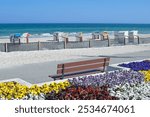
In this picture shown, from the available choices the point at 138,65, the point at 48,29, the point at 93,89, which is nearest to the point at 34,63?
the point at 138,65

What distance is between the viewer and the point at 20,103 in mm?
5496

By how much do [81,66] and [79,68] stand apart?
3.8 inches

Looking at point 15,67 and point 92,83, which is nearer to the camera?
point 92,83

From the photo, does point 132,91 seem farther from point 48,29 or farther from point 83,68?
point 48,29

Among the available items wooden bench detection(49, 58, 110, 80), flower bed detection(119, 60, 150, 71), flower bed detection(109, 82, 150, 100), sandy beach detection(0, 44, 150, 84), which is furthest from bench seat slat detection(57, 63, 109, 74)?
flower bed detection(109, 82, 150, 100)

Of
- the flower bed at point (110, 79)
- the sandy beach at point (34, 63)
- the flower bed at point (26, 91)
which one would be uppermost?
the flower bed at point (110, 79)

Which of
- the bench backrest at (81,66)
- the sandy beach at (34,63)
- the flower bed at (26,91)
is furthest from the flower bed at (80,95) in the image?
the sandy beach at (34,63)

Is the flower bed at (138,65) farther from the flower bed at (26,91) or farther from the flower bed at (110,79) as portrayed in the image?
the flower bed at (26,91)

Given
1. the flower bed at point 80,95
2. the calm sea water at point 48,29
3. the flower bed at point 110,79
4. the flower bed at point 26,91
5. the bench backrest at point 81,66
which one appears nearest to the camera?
the flower bed at point 80,95

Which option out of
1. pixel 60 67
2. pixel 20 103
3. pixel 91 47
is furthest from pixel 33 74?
pixel 91 47

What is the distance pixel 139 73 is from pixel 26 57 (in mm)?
10329

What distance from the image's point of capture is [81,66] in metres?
10.6

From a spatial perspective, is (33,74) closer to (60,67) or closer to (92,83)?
(60,67)

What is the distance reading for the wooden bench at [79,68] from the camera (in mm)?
10172
